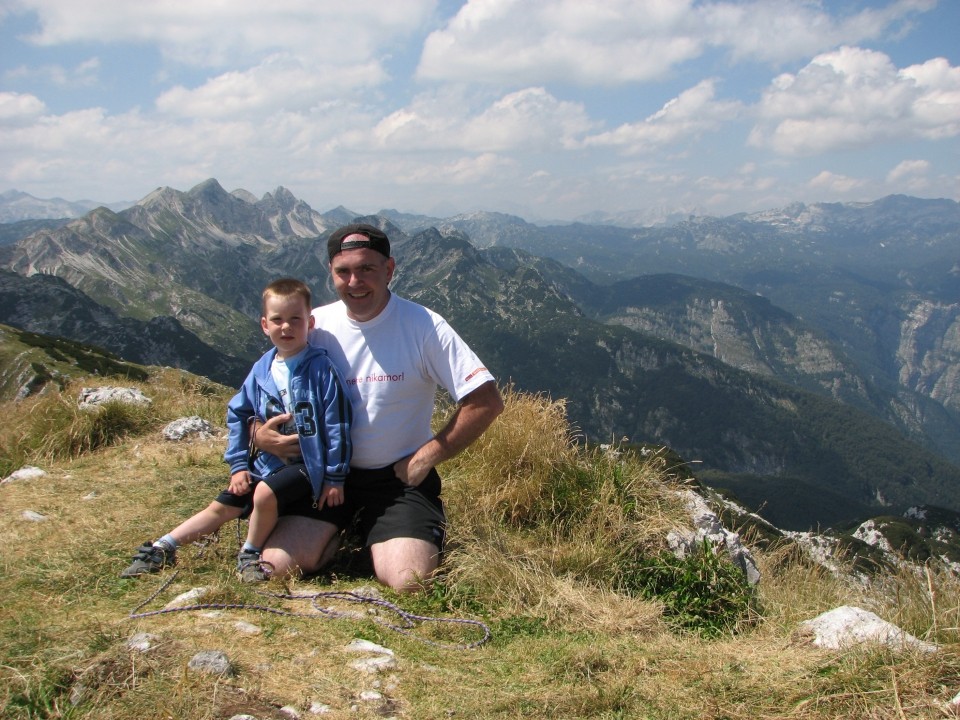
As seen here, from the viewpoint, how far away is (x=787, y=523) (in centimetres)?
15162

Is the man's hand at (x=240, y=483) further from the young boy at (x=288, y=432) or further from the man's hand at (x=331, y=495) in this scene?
the man's hand at (x=331, y=495)

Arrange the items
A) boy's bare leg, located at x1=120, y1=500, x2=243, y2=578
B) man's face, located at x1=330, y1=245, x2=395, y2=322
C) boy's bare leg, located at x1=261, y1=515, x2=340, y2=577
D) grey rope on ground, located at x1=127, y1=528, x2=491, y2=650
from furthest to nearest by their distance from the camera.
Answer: man's face, located at x1=330, y1=245, x2=395, y2=322
boy's bare leg, located at x1=261, y1=515, x2=340, y2=577
boy's bare leg, located at x1=120, y1=500, x2=243, y2=578
grey rope on ground, located at x1=127, y1=528, x2=491, y2=650

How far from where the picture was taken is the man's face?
18.0 ft

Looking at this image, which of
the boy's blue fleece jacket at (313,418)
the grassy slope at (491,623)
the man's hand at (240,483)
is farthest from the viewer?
the man's hand at (240,483)

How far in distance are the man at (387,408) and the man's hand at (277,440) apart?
1cm

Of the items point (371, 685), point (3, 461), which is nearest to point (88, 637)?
point (371, 685)

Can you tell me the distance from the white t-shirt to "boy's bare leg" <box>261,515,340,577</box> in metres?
0.67

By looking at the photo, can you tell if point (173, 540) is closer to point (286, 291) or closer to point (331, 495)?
point (331, 495)

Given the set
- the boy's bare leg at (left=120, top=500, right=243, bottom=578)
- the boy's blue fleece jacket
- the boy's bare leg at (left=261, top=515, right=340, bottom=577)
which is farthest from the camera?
the boy's blue fleece jacket

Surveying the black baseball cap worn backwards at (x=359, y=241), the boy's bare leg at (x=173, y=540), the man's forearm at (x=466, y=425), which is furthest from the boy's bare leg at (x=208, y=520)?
the black baseball cap worn backwards at (x=359, y=241)

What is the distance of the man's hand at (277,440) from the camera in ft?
17.5

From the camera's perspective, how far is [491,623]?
14.6ft

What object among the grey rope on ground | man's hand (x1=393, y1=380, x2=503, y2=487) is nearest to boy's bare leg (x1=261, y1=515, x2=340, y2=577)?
the grey rope on ground

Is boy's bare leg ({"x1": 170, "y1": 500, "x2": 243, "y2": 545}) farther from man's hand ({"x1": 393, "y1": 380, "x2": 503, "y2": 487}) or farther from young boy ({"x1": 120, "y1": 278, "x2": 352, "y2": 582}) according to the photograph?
man's hand ({"x1": 393, "y1": 380, "x2": 503, "y2": 487})
